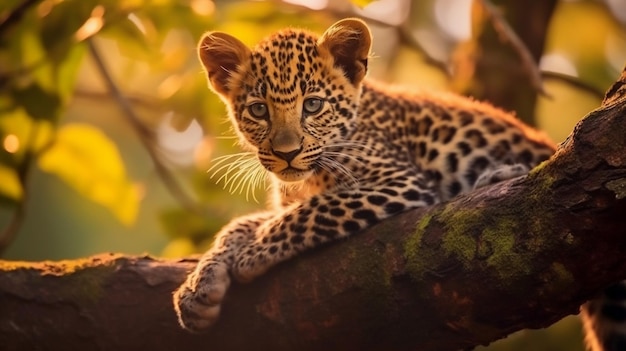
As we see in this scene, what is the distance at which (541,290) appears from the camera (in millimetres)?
3119

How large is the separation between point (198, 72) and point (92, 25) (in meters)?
1.33

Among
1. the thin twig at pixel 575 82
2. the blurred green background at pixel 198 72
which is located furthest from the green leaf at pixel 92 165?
the thin twig at pixel 575 82

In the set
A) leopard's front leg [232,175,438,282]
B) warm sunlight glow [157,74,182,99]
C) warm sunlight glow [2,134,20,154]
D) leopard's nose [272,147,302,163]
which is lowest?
leopard's front leg [232,175,438,282]

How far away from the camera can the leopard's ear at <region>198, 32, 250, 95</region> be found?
15.6 feet

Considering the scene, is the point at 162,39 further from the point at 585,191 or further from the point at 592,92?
the point at 585,191

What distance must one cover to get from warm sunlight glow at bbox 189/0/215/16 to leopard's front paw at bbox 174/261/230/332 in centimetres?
222

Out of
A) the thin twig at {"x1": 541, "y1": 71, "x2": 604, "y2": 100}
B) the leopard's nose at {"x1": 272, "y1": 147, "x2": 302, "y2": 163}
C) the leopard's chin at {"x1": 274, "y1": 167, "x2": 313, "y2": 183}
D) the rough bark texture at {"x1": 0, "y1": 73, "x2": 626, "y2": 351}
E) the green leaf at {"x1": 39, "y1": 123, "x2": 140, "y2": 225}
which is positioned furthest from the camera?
the green leaf at {"x1": 39, "y1": 123, "x2": 140, "y2": 225}

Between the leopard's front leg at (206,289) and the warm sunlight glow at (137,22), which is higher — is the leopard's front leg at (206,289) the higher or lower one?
the lower one

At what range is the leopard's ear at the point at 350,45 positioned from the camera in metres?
4.64

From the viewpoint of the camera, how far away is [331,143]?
4.77 m

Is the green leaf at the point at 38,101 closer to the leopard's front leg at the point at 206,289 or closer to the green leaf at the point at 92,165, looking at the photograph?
the green leaf at the point at 92,165

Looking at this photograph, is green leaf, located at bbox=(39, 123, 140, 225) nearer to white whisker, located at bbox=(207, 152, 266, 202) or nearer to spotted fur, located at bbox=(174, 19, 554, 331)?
white whisker, located at bbox=(207, 152, 266, 202)

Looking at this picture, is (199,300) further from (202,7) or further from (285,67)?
(202,7)

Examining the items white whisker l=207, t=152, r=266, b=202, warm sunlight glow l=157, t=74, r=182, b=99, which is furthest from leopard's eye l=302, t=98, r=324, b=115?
warm sunlight glow l=157, t=74, r=182, b=99
